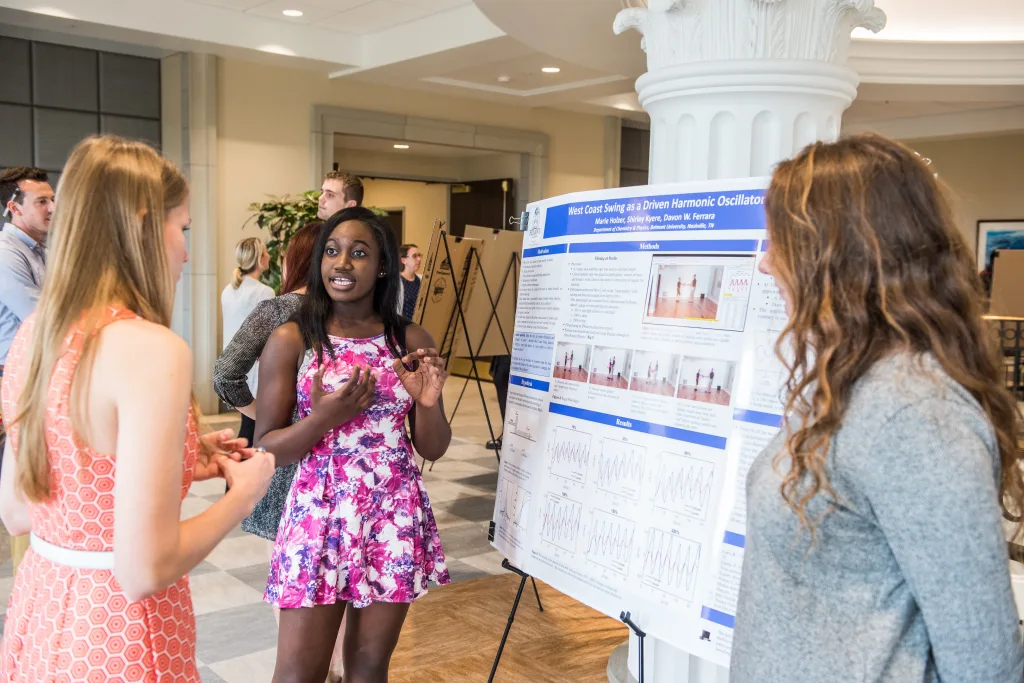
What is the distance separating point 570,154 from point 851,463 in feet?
33.9

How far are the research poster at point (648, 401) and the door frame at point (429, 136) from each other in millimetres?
7123

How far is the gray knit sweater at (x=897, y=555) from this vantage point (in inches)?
41.9

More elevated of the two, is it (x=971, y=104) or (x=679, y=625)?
(x=971, y=104)

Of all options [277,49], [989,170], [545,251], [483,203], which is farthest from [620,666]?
[989,170]

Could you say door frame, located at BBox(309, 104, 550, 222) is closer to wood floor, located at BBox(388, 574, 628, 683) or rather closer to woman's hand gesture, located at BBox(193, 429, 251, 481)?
wood floor, located at BBox(388, 574, 628, 683)

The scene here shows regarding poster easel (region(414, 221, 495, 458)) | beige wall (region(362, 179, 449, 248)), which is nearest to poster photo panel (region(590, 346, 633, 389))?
poster easel (region(414, 221, 495, 458))

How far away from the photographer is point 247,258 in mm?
5707

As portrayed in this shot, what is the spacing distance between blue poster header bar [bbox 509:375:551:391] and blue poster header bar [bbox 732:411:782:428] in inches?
23.5

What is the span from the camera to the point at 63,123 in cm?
812

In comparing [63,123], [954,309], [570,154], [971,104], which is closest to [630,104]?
[570,154]

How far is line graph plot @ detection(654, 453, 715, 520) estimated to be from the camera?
1.93 meters

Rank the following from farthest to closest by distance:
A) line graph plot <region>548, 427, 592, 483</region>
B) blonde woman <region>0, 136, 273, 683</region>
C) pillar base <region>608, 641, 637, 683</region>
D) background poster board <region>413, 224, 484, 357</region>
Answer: background poster board <region>413, 224, 484, 357</region> < pillar base <region>608, 641, 637, 683</region> < line graph plot <region>548, 427, 592, 483</region> < blonde woman <region>0, 136, 273, 683</region>

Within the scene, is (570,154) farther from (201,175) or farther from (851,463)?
(851,463)

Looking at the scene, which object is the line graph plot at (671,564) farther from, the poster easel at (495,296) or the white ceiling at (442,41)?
the white ceiling at (442,41)
